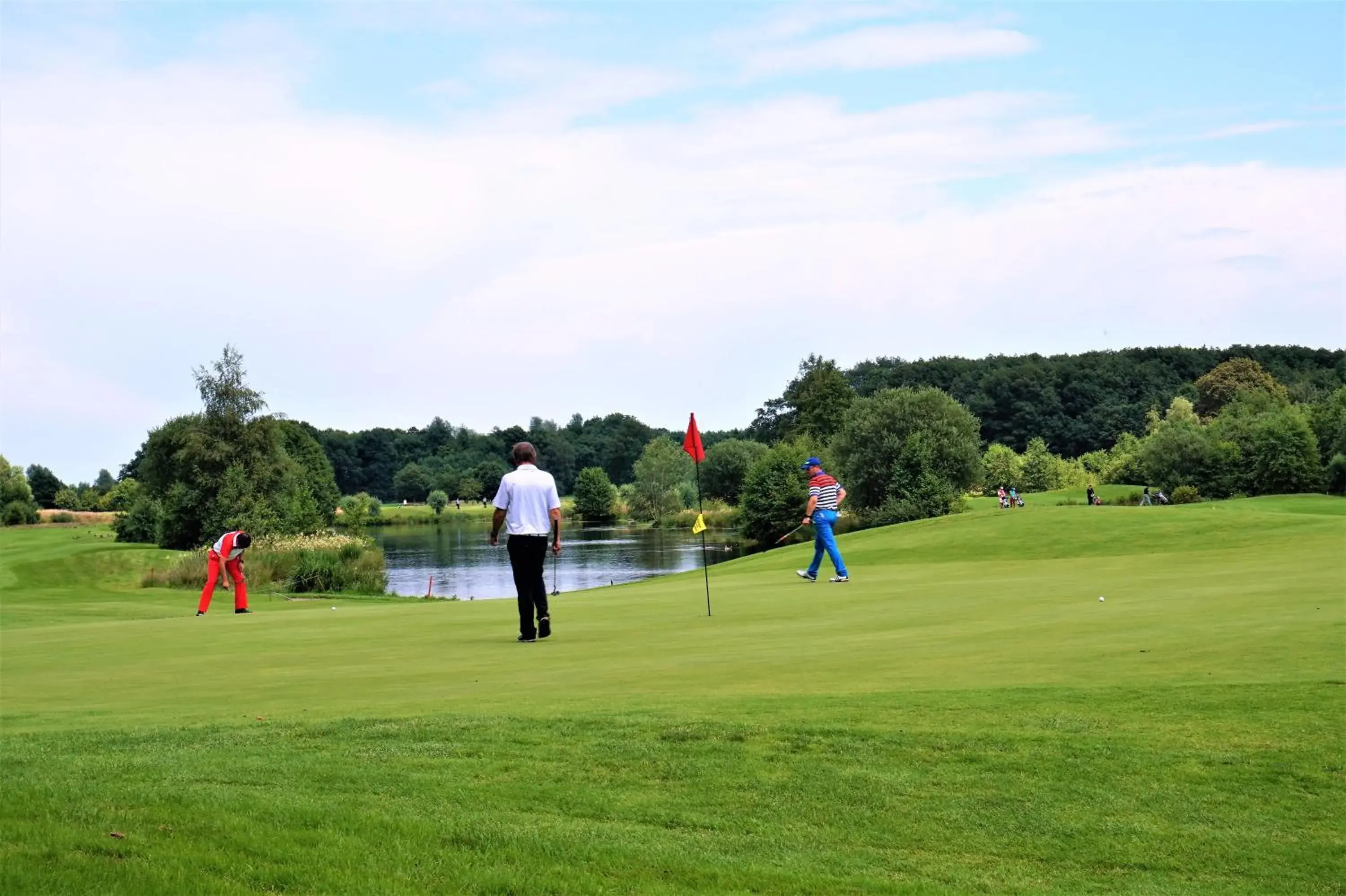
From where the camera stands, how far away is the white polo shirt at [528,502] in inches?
574

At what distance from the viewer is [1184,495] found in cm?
8456

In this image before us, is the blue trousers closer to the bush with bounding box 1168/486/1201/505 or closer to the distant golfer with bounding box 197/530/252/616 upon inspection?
the distant golfer with bounding box 197/530/252/616

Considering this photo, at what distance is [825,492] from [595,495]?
134 meters

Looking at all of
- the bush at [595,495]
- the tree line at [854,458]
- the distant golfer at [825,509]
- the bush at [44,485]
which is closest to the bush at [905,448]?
the tree line at [854,458]

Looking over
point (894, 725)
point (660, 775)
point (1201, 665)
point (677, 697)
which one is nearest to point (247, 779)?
point (660, 775)

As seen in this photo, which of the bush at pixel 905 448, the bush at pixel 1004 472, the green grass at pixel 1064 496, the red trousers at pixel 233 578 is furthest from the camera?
the bush at pixel 1004 472

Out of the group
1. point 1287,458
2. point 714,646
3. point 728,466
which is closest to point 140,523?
point 728,466

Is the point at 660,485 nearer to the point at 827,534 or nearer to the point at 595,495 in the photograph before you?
the point at 595,495

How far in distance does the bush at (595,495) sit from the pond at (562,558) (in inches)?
849

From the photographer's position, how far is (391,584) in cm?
6131

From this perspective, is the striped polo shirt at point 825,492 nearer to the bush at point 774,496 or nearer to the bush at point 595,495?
the bush at point 774,496

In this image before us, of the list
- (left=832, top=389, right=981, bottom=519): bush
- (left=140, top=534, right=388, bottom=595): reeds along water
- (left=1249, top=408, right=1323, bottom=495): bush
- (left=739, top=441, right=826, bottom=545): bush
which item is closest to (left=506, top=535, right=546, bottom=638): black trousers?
(left=140, top=534, right=388, bottom=595): reeds along water

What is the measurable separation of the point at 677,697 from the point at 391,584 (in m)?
54.1

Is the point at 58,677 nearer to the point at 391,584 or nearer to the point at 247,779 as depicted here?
the point at 247,779
